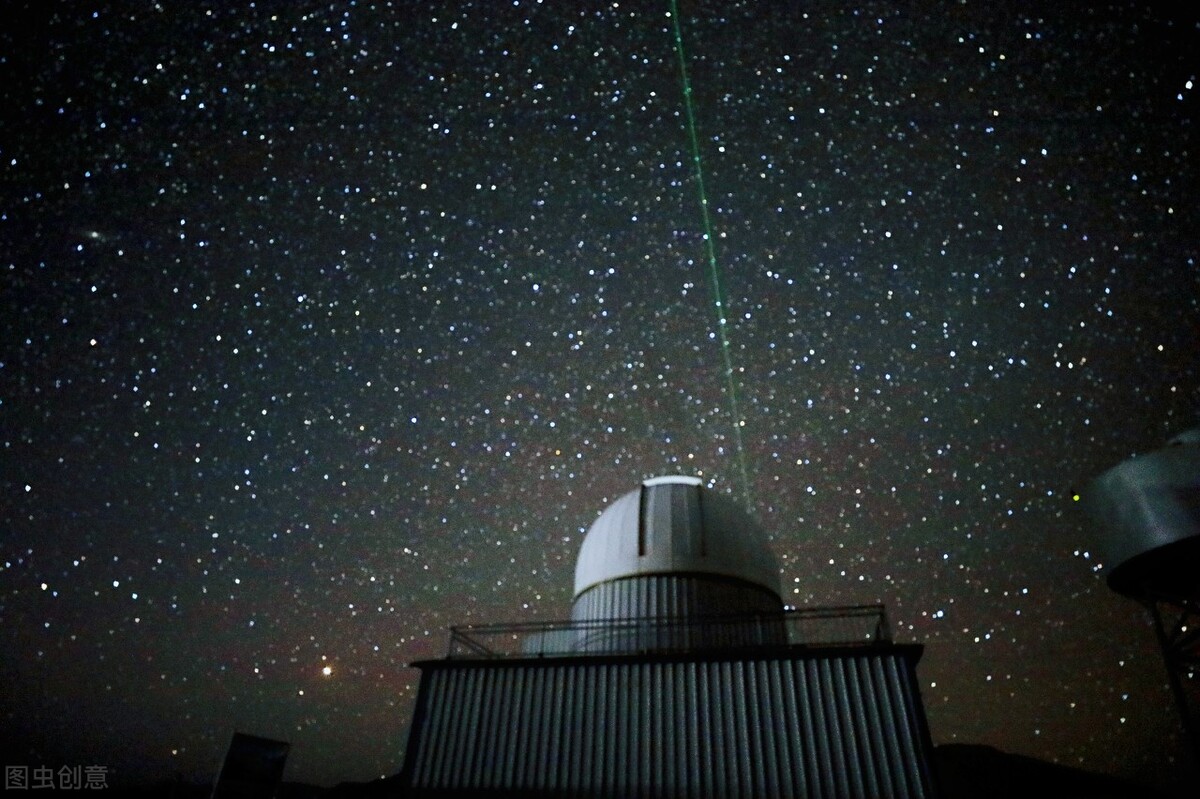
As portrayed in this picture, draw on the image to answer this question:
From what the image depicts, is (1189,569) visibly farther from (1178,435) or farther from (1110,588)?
(1178,435)


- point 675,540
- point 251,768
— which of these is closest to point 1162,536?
point 675,540

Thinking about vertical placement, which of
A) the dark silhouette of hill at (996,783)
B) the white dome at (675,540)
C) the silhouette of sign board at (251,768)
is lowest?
the silhouette of sign board at (251,768)

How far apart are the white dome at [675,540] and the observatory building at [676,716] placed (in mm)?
1591

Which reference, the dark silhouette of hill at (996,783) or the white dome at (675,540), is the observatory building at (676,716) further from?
the dark silhouette of hill at (996,783)

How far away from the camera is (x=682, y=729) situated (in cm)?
1203

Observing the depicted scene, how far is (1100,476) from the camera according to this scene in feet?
48.0

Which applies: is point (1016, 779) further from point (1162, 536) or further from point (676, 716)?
point (676, 716)

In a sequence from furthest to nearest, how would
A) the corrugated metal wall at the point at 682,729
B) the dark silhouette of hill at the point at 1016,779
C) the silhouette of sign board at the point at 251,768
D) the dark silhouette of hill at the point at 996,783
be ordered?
the dark silhouette of hill at the point at 1016,779, the dark silhouette of hill at the point at 996,783, the silhouette of sign board at the point at 251,768, the corrugated metal wall at the point at 682,729

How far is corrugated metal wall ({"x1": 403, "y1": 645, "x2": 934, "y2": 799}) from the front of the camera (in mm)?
11328

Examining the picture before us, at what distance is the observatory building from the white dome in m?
1.59

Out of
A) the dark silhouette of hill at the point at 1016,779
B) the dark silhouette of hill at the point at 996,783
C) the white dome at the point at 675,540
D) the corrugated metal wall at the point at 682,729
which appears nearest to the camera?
the corrugated metal wall at the point at 682,729

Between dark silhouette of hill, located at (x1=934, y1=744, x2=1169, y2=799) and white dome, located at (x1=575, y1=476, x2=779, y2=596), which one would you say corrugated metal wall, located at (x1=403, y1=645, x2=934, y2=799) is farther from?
dark silhouette of hill, located at (x1=934, y1=744, x2=1169, y2=799)

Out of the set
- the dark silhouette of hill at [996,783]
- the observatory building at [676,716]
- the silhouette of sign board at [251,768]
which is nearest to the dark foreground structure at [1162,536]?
the observatory building at [676,716]

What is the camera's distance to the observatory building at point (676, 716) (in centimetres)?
1138
